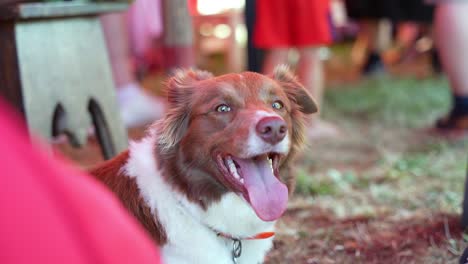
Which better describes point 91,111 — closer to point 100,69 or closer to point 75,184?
point 100,69

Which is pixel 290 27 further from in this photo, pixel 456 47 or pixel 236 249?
pixel 236 249

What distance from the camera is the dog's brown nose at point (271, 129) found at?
1702 millimetres

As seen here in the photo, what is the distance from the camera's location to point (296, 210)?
299 cm

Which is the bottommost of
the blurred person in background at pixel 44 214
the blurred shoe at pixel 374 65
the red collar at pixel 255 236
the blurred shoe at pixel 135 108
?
the blurred shoe at pixel 374 65

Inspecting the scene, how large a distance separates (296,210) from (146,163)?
3.94 feet

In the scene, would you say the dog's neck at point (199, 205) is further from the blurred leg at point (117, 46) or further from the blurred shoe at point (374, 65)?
the blurred shoe at point (374, 65)

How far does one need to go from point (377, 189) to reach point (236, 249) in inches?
58.7

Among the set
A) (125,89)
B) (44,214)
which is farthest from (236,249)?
(125,89)

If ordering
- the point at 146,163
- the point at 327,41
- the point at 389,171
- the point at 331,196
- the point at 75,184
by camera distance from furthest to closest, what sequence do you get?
1. the point at 327,41
2. the point at 389,171
3. the point at 331,196
4. the point at 146,163
5. the point at 75,184

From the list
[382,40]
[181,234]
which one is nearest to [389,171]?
[181,234]

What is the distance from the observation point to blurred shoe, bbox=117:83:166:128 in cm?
471

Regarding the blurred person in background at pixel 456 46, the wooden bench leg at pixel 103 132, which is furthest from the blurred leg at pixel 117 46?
the blurred person in background at pixel 456 46

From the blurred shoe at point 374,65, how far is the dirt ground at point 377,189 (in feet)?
4.08

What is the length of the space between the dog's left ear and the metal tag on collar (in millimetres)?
534
